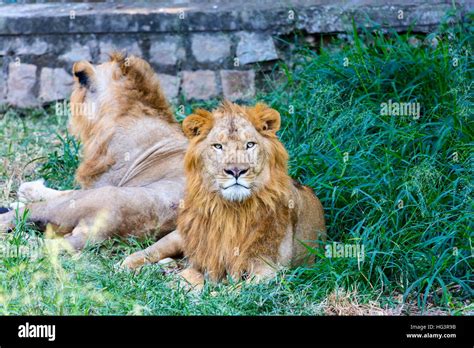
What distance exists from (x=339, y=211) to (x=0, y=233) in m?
2.07

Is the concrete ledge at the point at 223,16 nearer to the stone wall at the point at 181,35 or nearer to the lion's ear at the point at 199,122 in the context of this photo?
the stone wall at the point at 181,35

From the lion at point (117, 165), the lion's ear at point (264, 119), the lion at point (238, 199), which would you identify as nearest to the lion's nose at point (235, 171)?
the lion at point (238, 199)

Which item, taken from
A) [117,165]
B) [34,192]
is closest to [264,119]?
[117,165]

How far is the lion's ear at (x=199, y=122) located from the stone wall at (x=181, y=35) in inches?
115

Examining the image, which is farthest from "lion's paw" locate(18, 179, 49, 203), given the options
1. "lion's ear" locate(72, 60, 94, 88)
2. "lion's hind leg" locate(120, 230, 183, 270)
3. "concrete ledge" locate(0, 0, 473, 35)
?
"concrete ledge" locate(0, 0, 473, 35)

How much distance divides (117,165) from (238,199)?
161 centimetres

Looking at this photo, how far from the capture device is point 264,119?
17.7 ft

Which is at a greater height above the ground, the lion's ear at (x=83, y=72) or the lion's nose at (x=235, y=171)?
the lion's ear at (x=83, y=72)

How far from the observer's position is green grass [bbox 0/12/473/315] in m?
5.15

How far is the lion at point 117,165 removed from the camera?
20.0 feet

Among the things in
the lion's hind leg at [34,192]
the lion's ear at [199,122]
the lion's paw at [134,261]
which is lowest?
the lion's paw at [134,261]

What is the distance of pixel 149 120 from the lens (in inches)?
265

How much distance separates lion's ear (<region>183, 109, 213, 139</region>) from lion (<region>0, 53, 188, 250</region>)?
0.90 meters
